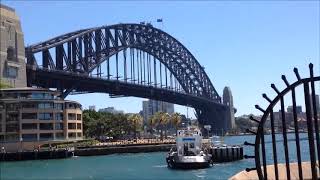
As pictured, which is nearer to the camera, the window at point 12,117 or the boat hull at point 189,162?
the boat hull at point 189,162

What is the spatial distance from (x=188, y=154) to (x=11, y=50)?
60.2 metres

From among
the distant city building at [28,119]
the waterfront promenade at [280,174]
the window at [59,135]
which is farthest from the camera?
the window at [59,135]

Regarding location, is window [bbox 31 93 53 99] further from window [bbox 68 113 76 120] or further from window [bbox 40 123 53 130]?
window [bbox 68 113 76 120]

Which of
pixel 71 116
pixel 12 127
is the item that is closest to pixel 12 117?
pixel 12 127

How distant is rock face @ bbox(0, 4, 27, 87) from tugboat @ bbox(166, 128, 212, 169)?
174ft

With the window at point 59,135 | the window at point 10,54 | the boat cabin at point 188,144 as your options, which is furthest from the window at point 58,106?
the boat cabin at point 188,144

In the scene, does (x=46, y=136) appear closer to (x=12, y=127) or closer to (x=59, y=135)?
(x=59, y=135)

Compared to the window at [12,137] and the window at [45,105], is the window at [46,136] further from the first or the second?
the window at [45,105]

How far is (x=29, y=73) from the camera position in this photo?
129m

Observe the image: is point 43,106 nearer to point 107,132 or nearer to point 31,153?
point 31,153

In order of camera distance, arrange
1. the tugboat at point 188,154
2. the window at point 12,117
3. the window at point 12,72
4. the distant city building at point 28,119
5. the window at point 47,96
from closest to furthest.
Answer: the tugboat at point 188,154 → the distant city building at point 28,119 → the window at point 12,117 → the window at point 47,96 → the window at point 12,72

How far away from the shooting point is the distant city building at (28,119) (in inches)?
4459

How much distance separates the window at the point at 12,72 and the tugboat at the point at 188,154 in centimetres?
5292

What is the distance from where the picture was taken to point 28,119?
374 ft
